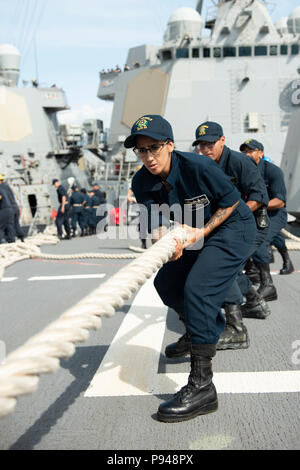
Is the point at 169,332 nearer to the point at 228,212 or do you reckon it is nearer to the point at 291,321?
the point at 291,321

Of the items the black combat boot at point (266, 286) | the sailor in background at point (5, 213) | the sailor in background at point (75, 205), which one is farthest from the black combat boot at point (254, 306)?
the sailor in background at point (75, 205)

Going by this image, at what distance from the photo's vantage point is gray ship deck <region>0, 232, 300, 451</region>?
2189mm

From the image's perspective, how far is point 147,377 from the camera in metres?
2.96

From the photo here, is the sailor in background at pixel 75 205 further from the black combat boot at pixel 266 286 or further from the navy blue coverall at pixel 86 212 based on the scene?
the black combat boot at pixel 266 286

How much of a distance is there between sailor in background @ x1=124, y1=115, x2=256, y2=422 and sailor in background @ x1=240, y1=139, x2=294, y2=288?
2252 mm

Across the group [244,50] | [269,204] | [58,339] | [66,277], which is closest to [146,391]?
[58,339]

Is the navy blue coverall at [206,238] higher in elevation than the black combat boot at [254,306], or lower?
higher

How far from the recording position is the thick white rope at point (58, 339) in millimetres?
1257

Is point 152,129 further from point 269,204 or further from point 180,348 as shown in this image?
point 269,204

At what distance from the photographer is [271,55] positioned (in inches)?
862

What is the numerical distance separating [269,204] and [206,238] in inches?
101

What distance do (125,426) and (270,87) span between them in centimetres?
2153

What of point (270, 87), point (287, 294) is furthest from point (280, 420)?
point (270, 87)

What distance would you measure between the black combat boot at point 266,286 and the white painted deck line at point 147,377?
155 centimetres
